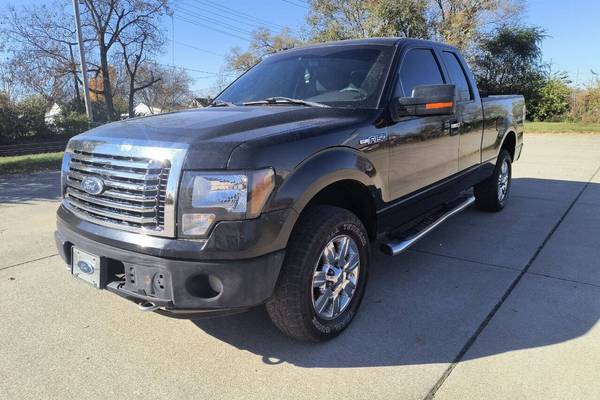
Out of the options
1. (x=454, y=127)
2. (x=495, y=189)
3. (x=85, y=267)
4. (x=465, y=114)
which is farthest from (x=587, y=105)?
(x=85, y=267)

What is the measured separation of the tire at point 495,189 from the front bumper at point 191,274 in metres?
4.34

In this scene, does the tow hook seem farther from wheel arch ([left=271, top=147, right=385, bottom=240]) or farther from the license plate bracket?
wheel arch ([left=271, top=147, right=385, bottom=240])

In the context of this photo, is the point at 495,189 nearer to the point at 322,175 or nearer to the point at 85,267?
the point at 322,175

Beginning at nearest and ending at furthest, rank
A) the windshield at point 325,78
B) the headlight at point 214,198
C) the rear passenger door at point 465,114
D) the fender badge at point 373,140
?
the headlight at point 214,198
the fender badge at point 373,140
the windshield at point 325,78
the rear passenger door at point 465,114

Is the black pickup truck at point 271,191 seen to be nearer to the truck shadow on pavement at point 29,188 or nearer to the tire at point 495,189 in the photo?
the tire at point 495,189

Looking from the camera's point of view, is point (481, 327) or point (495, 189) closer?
point (481, 327)

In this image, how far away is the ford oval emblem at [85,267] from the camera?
2.74 meters

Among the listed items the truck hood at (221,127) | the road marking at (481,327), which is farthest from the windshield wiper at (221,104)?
the road marking at (481,327)

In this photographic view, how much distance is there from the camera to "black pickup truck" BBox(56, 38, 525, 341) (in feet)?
7.85

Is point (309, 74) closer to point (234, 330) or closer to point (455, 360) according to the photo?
point (234, 330)

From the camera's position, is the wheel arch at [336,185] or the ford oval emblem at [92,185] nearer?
the wheel arch at [336,185]

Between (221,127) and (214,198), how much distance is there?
0.55 m

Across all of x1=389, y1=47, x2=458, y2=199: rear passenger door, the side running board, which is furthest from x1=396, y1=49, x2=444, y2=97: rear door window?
the side running board

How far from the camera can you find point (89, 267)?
9.04ft
